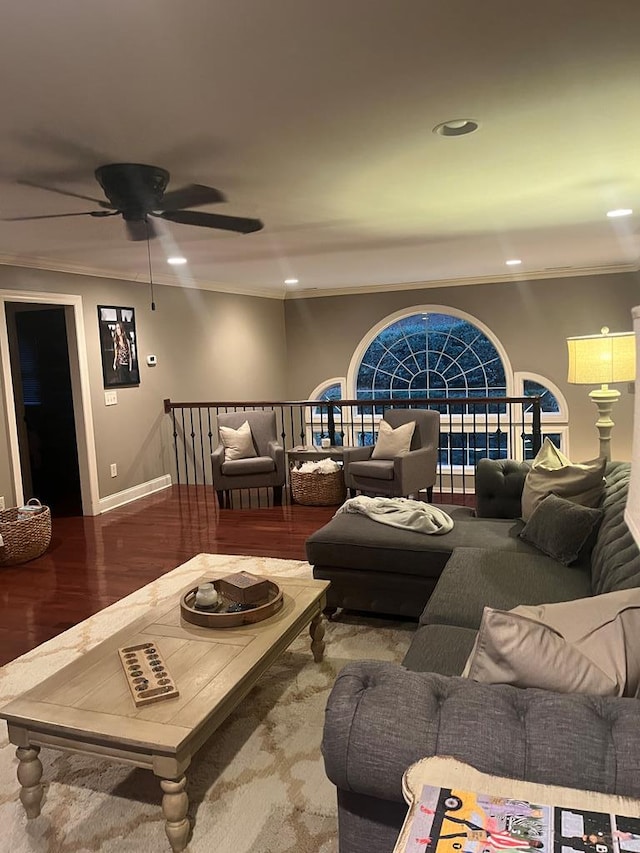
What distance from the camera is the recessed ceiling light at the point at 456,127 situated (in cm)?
262

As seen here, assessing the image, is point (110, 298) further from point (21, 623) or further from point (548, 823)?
point (548, 823)

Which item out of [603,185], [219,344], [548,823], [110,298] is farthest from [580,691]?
[219,344]

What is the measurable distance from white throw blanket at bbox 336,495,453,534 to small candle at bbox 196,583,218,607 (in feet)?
3.93

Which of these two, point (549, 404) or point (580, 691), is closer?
point (580, 691)

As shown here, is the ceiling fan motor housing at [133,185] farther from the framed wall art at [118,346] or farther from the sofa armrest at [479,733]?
the framed wall art at [118,346]

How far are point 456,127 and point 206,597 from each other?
2.21m

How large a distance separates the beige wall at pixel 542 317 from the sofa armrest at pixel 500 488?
14.6ft

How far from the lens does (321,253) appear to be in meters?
5.94

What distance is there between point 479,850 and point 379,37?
1.94m

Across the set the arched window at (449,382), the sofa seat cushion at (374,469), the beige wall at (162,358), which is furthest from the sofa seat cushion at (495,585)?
the arched window at (449,382)

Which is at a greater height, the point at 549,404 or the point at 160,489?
the point at 549,404

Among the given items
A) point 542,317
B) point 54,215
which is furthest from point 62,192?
point 542,317

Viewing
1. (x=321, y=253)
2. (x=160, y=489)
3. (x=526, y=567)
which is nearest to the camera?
(x=526, y=567)

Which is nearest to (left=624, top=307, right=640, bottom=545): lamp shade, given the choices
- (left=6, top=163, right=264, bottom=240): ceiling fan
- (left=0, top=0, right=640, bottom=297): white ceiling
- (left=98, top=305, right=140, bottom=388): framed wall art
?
(left=0, top=0, right=640, bottom=297): white ceiling
